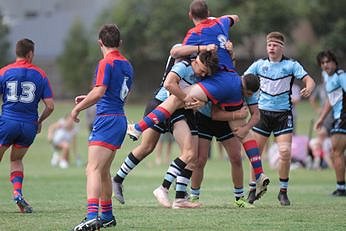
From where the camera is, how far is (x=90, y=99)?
9281 millimetres

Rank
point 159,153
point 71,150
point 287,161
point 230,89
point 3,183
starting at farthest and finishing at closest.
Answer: point 71,150 → point 159,153 → point 3,183 → point 287,161 → point 230,89

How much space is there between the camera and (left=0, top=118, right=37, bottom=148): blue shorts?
→ 1152 centimetres

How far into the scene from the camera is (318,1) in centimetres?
5819

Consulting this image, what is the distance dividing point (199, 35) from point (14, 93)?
2363mm

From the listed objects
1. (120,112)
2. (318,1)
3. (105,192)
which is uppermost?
(318,1)

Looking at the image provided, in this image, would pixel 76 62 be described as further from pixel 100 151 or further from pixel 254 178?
pixel 100 151

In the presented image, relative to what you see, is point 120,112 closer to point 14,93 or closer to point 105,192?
point 105,192

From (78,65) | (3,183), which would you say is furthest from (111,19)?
(3,183)

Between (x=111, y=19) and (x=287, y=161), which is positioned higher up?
(x=111, y=19)

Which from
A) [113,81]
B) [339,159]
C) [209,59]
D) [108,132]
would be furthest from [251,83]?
[339,159]

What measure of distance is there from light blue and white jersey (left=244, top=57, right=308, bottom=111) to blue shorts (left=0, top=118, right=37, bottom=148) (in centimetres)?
301

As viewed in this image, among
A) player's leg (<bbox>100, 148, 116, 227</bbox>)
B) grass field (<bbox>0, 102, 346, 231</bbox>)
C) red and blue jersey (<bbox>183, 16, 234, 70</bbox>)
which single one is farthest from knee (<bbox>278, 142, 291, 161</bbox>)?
player's leg (<bbox>100, 148, 116, 227</bbox>)

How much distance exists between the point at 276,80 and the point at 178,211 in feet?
8.25

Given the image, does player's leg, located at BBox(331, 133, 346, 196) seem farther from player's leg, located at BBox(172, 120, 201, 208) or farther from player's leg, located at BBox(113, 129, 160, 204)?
player's leg, located at BBox(113, 129, 160, 204)
